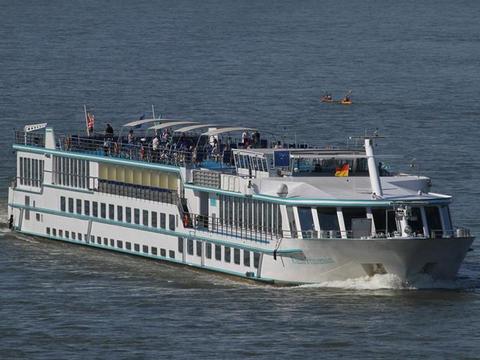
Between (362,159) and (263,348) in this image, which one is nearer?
(263,348)

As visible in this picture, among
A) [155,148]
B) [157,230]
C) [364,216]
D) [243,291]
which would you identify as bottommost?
[243,291]

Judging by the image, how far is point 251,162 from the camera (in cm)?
8450

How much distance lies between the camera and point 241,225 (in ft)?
275

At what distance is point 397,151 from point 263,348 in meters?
46.7

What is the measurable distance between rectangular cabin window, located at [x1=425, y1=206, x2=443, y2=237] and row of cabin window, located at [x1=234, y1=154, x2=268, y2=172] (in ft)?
22.2

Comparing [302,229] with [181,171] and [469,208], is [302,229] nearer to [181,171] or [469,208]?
[181,171]

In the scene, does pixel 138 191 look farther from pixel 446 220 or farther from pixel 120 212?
pixel 446 220

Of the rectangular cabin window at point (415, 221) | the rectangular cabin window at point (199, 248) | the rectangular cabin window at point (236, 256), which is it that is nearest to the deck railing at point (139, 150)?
the rectangular cabin window at point (199, 248)

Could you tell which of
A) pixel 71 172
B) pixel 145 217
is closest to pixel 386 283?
pixel 145 217

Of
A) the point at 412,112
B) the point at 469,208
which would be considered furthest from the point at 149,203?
the point at 412,112

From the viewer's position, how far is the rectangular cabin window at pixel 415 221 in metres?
79.6

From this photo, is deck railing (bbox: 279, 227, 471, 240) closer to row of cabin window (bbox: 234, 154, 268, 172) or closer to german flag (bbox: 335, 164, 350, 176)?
german flag (bbox: 335, 164, 350, 176)

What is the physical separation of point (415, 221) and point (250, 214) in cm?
657

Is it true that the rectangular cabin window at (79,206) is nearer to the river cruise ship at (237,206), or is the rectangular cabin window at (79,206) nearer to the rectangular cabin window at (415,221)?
the river cruise ship at (237,206)
